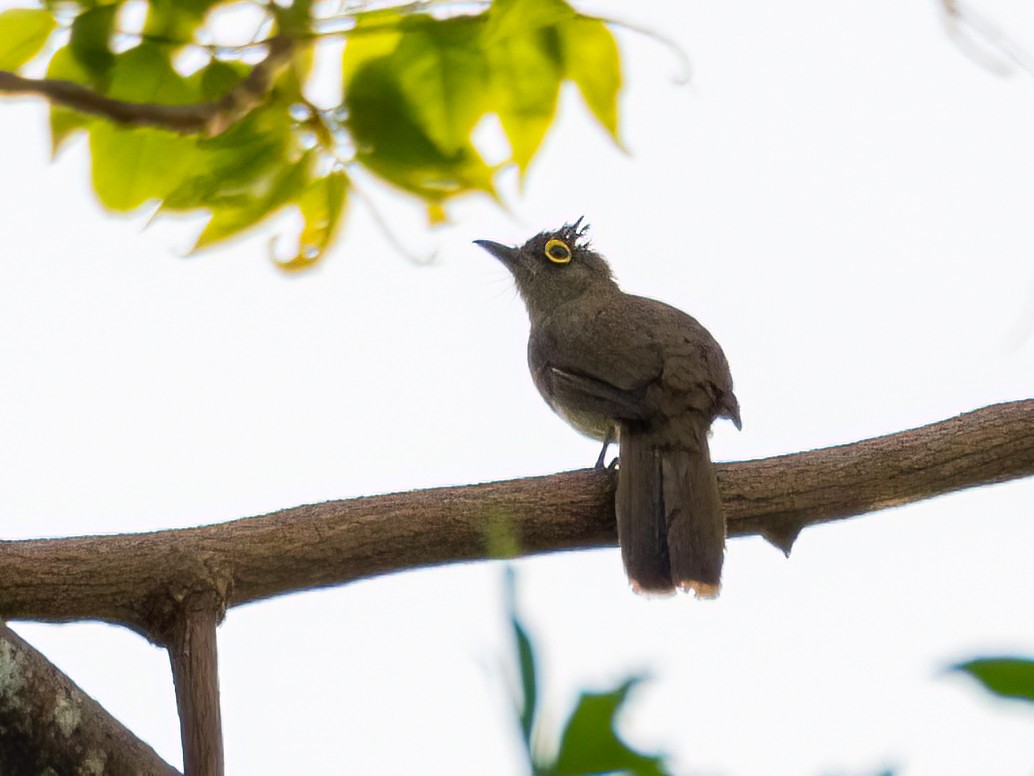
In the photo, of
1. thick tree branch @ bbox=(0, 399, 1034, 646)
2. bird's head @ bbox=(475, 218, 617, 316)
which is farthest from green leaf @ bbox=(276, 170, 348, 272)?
bird's head @ bbox=(475, 218, 617, 316)

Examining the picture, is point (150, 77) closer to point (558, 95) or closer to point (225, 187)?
point (225, 187)

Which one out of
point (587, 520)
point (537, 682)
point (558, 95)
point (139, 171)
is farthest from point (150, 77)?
point (587, 520)

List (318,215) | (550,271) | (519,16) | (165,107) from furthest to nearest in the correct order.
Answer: (550,271) → (318,215) → (519,16) → (165,107)

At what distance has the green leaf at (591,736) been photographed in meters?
0.71

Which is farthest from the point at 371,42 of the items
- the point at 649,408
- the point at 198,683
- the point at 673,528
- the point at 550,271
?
the point at 550,271

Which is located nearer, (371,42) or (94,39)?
(94,39)

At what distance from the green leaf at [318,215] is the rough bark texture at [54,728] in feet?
2.99

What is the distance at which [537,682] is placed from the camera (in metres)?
0.70

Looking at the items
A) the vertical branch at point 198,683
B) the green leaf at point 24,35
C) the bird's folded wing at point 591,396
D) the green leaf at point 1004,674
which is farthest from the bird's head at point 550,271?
the green leaf at point 1004,674

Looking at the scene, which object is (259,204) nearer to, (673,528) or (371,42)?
(371,42)

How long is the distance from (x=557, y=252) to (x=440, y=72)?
4.54 metres

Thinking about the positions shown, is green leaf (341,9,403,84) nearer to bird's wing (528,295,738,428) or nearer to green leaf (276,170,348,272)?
green leaf (276,170,348,272)

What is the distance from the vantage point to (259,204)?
6.50 feet

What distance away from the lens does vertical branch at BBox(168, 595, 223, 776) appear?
2.48 metres
